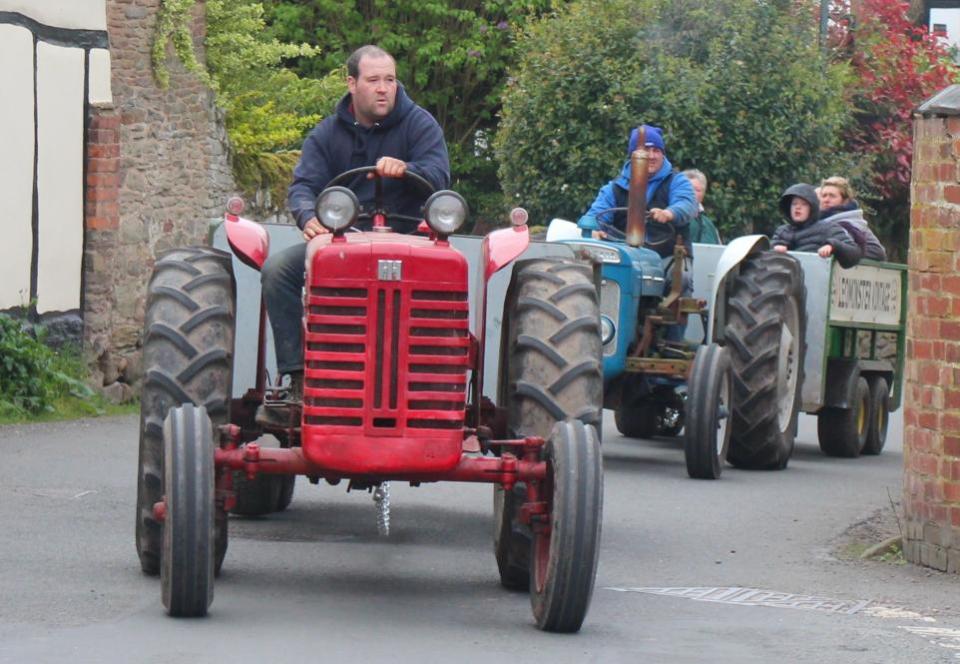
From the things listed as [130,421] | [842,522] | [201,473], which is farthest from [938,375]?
[130,421]

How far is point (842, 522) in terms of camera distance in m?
12.0

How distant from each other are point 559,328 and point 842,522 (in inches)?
159

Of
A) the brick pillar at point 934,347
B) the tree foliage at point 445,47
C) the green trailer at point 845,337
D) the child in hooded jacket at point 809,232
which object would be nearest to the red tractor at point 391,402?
the brick pillar at point 934,347

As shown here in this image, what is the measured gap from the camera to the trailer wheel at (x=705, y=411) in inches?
542

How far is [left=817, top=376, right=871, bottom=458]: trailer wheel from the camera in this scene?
54.6 ft

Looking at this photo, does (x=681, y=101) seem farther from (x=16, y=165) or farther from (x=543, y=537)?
(x=543, y=537)

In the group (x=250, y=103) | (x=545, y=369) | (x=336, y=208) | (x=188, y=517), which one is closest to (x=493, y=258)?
(x=545, y=369)

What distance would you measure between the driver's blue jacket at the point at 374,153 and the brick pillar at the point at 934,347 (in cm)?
244

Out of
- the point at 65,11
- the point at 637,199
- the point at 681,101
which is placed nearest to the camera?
the point at 637,199

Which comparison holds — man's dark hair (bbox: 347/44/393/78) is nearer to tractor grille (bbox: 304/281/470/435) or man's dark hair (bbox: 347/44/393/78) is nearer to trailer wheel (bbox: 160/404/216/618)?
tractor grille (bbox: 304/281/470/435)

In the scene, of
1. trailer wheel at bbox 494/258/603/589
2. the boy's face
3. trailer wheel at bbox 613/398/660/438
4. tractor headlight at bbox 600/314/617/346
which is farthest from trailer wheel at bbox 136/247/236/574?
trailer wheel at bbox 613/398/660/438

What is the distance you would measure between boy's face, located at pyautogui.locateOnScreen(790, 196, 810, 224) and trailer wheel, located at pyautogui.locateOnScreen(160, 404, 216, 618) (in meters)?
9.16

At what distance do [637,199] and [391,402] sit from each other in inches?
267

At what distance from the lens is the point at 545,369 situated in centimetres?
852
